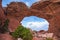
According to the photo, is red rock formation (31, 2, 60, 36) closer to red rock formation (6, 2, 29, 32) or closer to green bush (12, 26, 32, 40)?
red rock formation (6, 2, 29, 32)

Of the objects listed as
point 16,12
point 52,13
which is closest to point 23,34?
point 52,13

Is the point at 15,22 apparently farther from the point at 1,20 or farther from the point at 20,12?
the point at 1,20

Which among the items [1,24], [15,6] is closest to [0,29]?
[1,24]

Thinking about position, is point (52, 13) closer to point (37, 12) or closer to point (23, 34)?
point (37, 12)

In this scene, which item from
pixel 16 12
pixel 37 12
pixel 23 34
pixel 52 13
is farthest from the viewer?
pixel 16 12

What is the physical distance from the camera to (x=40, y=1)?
3219 centimetres

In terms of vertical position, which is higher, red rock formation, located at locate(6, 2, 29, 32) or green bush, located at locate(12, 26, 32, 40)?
red rock formation, located at locate(6, 2, 29, 32)

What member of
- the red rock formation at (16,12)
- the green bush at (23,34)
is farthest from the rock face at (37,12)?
the green bush at (23,34)

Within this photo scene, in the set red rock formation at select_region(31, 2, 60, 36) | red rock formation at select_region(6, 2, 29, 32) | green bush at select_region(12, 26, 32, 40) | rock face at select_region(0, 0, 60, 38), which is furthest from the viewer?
red rock formation at select_region(6, 2, 29, 32)

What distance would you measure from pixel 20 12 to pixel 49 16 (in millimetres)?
4787

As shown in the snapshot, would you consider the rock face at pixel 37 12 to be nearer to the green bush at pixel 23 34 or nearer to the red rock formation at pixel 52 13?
the red rock formation at pixel 52 13

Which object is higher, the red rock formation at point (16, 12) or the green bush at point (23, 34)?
the red rock formation at point (16, 12)

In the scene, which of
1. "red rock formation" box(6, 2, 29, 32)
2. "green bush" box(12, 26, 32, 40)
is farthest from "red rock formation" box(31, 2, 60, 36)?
"green bush" box(12, 26, 32, 40)

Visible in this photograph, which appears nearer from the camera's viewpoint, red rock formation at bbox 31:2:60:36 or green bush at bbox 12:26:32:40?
green bush at bbox 12:26:32:40
